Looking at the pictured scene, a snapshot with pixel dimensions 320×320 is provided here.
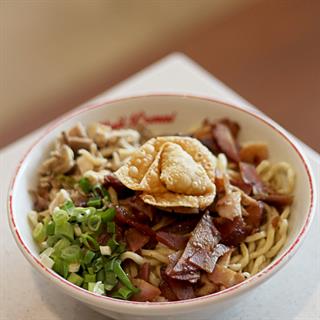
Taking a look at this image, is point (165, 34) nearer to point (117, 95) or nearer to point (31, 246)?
point (117, 95)

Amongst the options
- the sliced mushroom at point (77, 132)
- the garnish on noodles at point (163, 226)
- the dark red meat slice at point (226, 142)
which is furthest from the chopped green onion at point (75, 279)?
the dark red meat slice at point (226, 142)

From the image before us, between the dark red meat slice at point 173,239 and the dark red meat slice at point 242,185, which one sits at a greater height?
the dark red meat slice at point 242,185

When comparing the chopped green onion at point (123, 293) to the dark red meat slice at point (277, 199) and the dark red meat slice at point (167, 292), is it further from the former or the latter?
the dark red meat slice at point (277, 199)

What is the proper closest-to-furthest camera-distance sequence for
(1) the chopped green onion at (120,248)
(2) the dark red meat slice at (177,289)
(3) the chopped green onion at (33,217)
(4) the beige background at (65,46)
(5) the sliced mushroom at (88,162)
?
(2) the dark red meat slice at (177,289), (1) the chopped green onion at (120,248), (3) the chopped green onion at (33,217), (5) the sliced mushroom at (88,162), (4) the beige background at (65,46)

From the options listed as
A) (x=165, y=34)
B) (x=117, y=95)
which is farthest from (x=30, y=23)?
(x=117, y=95)

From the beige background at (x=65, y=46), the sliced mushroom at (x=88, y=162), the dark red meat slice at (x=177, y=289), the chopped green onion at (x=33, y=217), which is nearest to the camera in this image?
the dark red meat slice at (x=177, y=289)

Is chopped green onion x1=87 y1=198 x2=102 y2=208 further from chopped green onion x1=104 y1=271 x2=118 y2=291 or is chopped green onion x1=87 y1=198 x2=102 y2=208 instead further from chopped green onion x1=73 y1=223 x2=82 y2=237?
chopped green onion x1=104 y1=271 x2=118 y2=291

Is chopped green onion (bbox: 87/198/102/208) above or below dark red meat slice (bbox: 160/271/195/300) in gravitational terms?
above

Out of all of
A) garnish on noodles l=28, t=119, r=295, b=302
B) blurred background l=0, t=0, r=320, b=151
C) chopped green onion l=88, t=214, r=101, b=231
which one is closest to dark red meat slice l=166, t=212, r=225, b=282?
garnish on noodles l=28, t=119, r=295, b=302
